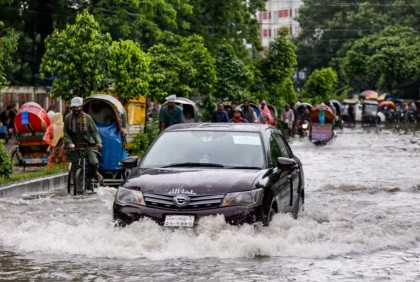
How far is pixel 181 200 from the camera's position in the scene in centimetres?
1109

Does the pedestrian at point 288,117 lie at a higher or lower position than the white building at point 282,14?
lower

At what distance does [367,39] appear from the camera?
9662cm

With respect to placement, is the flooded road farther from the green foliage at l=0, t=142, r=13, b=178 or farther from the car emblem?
the green foliage at l=0, t=142, r=13, b=178

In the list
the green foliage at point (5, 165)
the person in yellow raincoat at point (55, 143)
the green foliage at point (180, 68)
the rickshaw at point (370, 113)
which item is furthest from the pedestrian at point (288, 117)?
the green foliage at point (5, 165)

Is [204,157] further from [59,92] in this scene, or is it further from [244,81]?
[244,81]

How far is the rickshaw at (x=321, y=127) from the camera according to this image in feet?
136

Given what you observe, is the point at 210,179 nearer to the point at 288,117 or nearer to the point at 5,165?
the point at 5,165

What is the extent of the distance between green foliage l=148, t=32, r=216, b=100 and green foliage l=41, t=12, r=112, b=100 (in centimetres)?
673

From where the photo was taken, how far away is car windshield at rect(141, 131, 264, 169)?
12345 millimetres

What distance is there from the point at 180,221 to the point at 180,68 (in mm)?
24036

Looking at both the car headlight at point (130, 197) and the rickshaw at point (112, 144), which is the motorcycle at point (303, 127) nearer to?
the rickshaw at point (112, 144)

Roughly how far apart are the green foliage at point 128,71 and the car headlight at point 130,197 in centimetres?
1437

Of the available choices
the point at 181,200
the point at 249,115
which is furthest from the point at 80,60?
the point at 181,200

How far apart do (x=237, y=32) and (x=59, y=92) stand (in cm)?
2804
